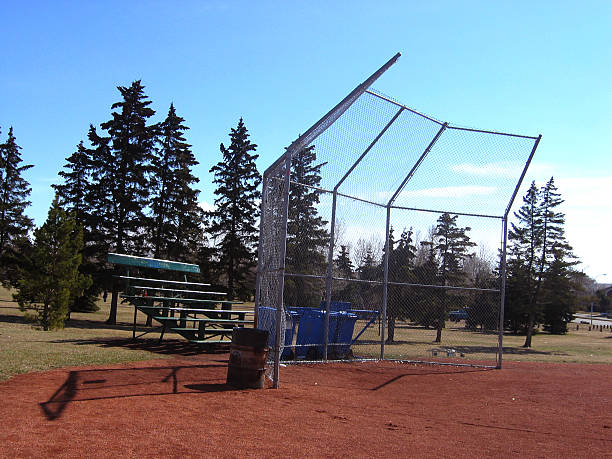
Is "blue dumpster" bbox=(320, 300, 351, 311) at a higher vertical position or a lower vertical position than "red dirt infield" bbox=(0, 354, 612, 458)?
higher

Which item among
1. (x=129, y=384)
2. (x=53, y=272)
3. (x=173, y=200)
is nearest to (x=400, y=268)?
(x=129, y=384)

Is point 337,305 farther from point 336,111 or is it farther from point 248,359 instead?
point 336,111

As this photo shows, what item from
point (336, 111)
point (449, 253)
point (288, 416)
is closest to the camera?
point (288, 416)

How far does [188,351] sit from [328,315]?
3.13 meters

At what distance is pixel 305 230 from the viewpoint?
11.4 metres

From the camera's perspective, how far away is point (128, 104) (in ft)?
99.7

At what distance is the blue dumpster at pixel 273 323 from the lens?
965 cm

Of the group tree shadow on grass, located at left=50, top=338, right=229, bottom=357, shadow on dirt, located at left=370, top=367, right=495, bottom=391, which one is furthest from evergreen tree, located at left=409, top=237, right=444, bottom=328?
tree shadow on grass, located at left=50, top=338, right=229, bottom=357

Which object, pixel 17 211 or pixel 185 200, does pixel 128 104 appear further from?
pixel 17 211

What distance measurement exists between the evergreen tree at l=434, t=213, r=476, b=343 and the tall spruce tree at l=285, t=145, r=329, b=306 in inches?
133

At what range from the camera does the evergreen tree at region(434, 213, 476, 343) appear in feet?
45.4

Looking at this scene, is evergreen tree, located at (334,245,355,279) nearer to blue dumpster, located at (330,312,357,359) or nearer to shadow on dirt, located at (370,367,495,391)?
blue dumpster, located at (330,312,357,359)

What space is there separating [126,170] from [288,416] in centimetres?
2640

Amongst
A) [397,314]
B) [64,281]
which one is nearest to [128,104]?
[64,281]
